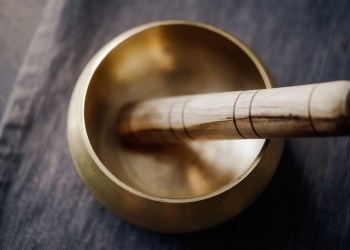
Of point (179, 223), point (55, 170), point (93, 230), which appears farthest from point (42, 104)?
point (179, 223)

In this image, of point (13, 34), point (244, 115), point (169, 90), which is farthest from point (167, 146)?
point (13, 34)

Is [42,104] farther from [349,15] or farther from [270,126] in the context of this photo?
[349,15]

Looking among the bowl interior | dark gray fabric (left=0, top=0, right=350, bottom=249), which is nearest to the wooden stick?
the bowl interior

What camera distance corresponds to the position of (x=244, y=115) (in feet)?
1.83

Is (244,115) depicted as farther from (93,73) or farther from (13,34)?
(13,34)

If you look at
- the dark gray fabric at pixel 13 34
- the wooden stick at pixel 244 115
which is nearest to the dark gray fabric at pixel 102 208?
the dark gray fabric at pixel 13 34

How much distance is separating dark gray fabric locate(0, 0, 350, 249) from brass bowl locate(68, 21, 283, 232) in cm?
11

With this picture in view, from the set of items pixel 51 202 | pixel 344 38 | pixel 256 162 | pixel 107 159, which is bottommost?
pixel 51 202

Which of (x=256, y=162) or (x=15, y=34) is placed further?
(x=15, y=34)

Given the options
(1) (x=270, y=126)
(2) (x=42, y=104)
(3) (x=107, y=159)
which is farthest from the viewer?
(2) (x=42, y=104)

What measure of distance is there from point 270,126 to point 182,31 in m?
0.27

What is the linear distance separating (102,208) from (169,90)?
24cm

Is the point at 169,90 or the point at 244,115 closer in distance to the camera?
the point at 244,115

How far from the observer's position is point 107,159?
28.5 inches
